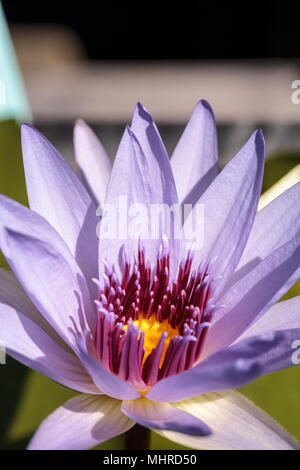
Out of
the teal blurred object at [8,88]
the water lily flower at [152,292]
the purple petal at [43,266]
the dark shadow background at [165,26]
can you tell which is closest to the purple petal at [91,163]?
the water lily flower at [152,292]

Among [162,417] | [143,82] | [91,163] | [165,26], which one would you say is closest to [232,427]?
[162,417]

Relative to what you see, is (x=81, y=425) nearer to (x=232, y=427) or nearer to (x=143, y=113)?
(x=232, y=427)

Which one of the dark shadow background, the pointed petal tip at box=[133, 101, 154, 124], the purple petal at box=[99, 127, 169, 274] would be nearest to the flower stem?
the purple petal at box=[99, 127, 169, 274]

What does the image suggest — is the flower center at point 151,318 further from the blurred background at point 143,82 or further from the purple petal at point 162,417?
the blurred background at point 143,82

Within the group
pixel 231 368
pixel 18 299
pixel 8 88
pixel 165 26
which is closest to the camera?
pixel 231 368

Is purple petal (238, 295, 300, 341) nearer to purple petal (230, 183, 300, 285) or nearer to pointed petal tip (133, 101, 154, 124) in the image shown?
purple petal (230, 183, 300, 285)

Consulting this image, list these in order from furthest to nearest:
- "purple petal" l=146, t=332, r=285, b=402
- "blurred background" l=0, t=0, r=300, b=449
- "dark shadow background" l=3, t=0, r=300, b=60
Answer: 1. "dark shadow background" l=3, t=0, r=300, b=60
2. "blurred background" l=0, t=0, r=300, b=449
3. "purple petal" l=146, t=332, r=285, b=402
